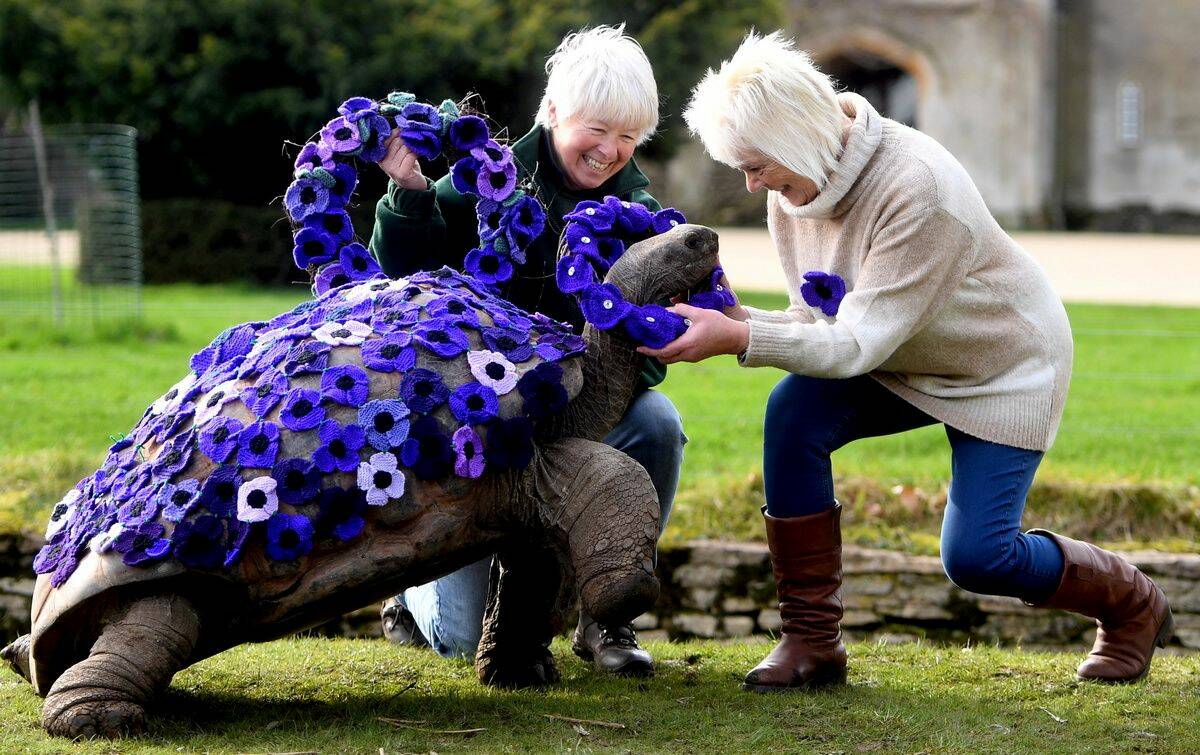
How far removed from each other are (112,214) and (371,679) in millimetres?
12085

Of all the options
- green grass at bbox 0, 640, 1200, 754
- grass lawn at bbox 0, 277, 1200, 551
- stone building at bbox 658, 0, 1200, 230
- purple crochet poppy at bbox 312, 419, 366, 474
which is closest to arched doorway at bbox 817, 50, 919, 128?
stone building at bbox 658, 0, 1200, 230

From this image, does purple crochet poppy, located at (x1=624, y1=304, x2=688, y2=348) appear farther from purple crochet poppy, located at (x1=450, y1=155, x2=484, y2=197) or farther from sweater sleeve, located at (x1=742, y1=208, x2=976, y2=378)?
purple crochet poppy, located at (x1=450, y1=155, x2=484, y2=197)

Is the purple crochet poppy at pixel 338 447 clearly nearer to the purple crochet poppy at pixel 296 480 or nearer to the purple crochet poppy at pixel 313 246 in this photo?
the purple crochet poppy at pixel 296 480

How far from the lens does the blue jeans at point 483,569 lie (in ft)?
13.7

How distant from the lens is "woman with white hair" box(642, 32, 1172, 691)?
11.5ft

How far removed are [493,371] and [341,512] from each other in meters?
0.48

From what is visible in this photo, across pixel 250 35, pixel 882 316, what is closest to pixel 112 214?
pixel 250 35

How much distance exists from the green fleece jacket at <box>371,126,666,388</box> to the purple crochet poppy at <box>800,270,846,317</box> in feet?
1.70

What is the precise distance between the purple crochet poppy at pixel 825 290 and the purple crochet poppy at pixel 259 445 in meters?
1.40

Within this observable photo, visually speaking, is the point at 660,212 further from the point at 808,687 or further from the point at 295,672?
the point at 295,672

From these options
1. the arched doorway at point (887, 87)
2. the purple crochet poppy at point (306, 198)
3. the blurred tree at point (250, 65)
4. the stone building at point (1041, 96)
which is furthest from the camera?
the arched doorway at point (887, 87)

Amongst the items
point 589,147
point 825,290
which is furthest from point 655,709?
point 589,147

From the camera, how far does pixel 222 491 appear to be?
3238mm

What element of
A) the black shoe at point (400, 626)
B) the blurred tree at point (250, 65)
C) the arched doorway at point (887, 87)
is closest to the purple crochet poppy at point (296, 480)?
the black shoe at point (400, 626)
